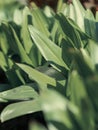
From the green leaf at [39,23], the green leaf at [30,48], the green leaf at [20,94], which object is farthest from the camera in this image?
the green leaf at [39,23]

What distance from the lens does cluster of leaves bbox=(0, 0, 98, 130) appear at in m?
0.93

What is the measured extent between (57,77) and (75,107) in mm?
748

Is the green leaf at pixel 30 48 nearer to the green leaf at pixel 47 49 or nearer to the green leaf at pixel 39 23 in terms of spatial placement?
the green leaf at pixel 39 23

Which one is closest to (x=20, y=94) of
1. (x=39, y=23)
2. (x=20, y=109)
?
(x=20, y=109)

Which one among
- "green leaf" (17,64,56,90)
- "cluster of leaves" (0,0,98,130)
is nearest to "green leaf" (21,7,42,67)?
"cluster of leaves" (0,0,98,130)

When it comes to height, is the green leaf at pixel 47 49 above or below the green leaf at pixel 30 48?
above

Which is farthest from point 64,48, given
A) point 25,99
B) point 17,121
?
point 17,121

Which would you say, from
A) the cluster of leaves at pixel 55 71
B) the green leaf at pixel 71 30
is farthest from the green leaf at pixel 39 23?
the green leaf at pixel 71 30

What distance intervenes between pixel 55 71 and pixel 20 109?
271mm

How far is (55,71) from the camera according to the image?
1.75 m

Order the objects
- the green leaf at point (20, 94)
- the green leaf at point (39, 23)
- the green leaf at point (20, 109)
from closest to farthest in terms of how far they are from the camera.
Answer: the green leaf at point (20, 109)
the green leaf at point (20, 94)
the green leaf at point (39, 23)

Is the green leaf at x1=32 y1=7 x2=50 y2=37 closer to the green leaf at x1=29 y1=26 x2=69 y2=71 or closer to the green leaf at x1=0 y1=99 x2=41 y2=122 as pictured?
the green leaf at x1=29 y1=26 x2=69 y2=71

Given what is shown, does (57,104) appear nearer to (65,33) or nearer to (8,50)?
(65,33)

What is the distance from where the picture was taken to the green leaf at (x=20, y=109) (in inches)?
60.0
